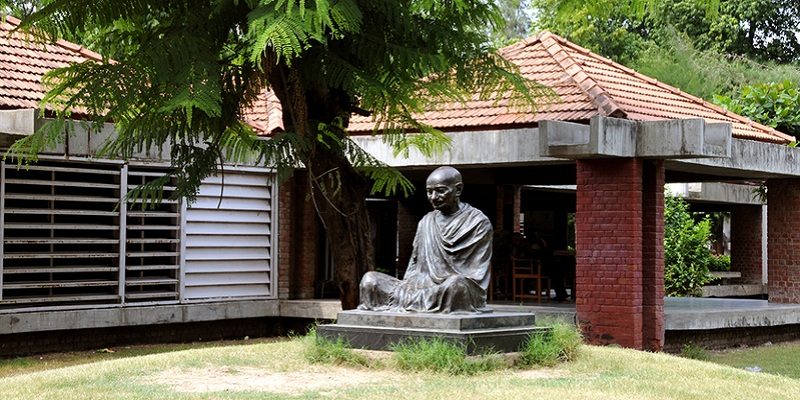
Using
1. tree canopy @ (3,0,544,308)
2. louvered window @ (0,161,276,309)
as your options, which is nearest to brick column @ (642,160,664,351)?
tree canopy @ (3,0,544,308)

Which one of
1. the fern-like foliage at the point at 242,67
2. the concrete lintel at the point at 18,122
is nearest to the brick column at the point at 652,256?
the fern-like foliage at the point at 242,67

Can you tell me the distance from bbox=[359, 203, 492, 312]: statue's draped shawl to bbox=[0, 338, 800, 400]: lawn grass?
33.3 inches

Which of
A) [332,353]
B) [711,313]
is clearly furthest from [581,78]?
[332,353]

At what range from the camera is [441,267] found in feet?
37.4

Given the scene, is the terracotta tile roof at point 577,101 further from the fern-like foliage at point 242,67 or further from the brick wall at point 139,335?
the brick wall at point 139,335

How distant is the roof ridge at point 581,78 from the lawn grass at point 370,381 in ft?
15.8

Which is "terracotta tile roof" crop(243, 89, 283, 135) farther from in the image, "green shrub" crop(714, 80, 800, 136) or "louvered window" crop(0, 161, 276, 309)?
"green shrub" crop(714, 80, 800, 136)

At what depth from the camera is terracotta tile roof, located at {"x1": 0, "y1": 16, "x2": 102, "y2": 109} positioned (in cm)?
1585

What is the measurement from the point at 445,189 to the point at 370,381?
2.32 metres

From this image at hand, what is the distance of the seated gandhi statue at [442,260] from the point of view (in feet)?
36.5

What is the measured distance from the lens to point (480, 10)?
13.2 meters

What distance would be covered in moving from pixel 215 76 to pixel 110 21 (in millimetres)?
1636

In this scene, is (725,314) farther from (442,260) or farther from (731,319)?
(442,260)

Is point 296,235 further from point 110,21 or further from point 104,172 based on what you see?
point 110,21
